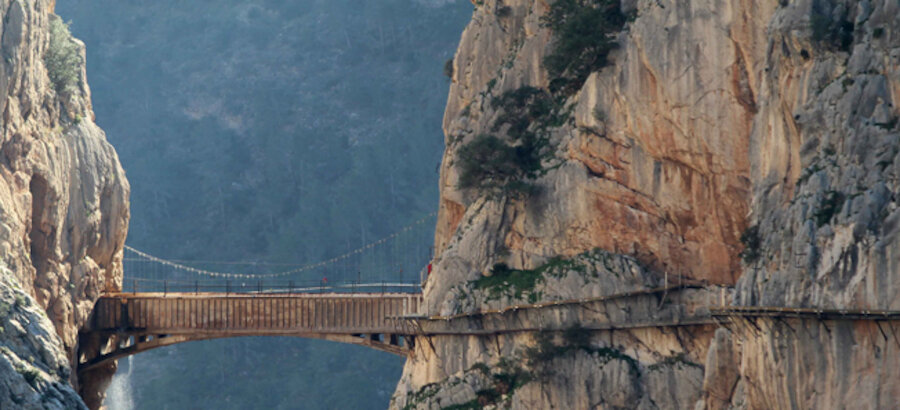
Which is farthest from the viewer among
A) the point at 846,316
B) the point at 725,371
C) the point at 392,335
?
the point at 392,335

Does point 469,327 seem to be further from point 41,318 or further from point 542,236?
point 41,318

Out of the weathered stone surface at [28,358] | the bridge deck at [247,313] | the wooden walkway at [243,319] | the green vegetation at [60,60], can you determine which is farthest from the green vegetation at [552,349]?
the green vegetation at [60,60]

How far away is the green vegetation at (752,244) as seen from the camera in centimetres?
6459

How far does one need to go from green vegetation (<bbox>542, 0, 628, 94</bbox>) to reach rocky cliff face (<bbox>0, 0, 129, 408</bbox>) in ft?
107

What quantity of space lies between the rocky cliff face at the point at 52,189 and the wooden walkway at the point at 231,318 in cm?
248

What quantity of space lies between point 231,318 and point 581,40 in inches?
1351

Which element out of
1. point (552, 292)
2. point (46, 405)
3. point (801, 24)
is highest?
point (801, 24)

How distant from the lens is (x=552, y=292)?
82.9 meters

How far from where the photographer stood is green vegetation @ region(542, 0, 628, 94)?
3221 inches

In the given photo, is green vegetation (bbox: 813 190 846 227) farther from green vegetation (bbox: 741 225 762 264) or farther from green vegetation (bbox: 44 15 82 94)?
green vegetation (bbox: 44 15 82 94)

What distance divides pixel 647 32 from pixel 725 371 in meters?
18.4

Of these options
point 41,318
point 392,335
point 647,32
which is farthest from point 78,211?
point 647,32

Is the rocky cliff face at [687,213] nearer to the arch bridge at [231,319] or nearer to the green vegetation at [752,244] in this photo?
the green vegetation at [752,244]

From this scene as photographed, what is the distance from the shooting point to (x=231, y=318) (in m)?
104
